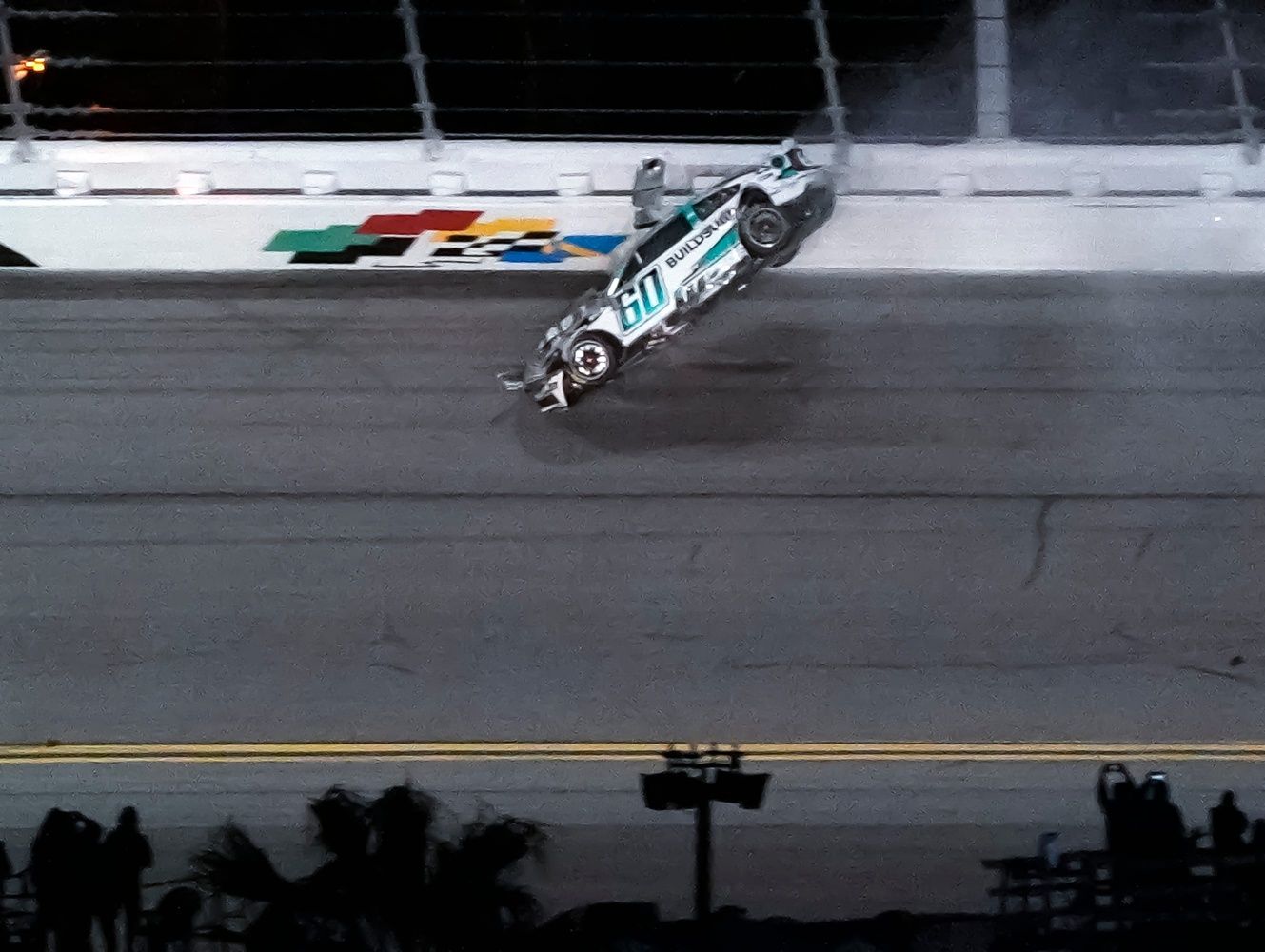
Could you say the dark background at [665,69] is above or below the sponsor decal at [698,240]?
above

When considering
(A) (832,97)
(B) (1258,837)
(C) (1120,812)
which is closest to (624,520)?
(A) (832,97)

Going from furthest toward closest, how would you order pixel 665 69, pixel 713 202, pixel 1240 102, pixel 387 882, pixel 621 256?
pixel 665 69 → pixel 1240 102 → pixel 621 256 → pixel 713 202 → pixel 387 882

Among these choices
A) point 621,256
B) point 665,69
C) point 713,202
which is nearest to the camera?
point 713,202

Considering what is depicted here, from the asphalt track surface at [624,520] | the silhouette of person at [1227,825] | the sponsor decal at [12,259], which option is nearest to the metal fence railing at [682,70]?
the sponsor decal at [12,259]

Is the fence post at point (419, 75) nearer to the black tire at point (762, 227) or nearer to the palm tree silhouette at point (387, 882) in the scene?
the black tire at point (762, 227)

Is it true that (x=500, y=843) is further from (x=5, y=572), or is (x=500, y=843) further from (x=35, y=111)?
(x=35, y=111)

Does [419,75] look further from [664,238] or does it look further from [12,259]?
[12,259]

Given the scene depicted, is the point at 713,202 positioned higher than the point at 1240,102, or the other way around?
the point at 1240,102
